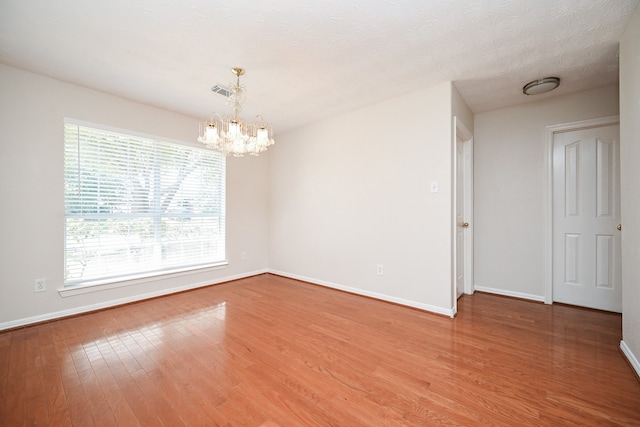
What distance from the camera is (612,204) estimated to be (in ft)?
9.23

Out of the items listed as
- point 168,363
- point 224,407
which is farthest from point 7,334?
point 224,407

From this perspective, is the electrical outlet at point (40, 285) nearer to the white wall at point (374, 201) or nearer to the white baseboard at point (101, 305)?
the white baseboard at point (101, 305)

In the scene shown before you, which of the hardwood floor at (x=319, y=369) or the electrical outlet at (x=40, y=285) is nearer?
the hardwood floor at (x=319, y=369)

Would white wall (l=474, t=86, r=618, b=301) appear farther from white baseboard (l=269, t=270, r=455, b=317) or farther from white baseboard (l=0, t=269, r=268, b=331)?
white baseboard (l=0, t=269, r=268, b=331)

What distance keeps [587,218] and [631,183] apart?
1441 mm

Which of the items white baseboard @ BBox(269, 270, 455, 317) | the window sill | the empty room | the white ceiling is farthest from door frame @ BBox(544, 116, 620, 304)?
the window sill

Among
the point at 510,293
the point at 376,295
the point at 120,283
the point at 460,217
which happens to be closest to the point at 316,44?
the point at 460,217

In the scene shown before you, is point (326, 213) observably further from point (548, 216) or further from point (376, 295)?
point (548, 216)

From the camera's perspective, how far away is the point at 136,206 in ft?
10.8

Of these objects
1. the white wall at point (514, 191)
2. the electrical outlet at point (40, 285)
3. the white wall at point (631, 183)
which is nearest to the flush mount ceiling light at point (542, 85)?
the white wall at point (514, 191)

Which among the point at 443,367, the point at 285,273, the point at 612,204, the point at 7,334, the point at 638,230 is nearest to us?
the point at 638,230

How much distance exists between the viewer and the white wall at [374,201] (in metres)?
2.85

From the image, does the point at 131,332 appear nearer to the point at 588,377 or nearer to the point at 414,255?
the point at 414,255

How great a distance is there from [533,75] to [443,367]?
2.88m
